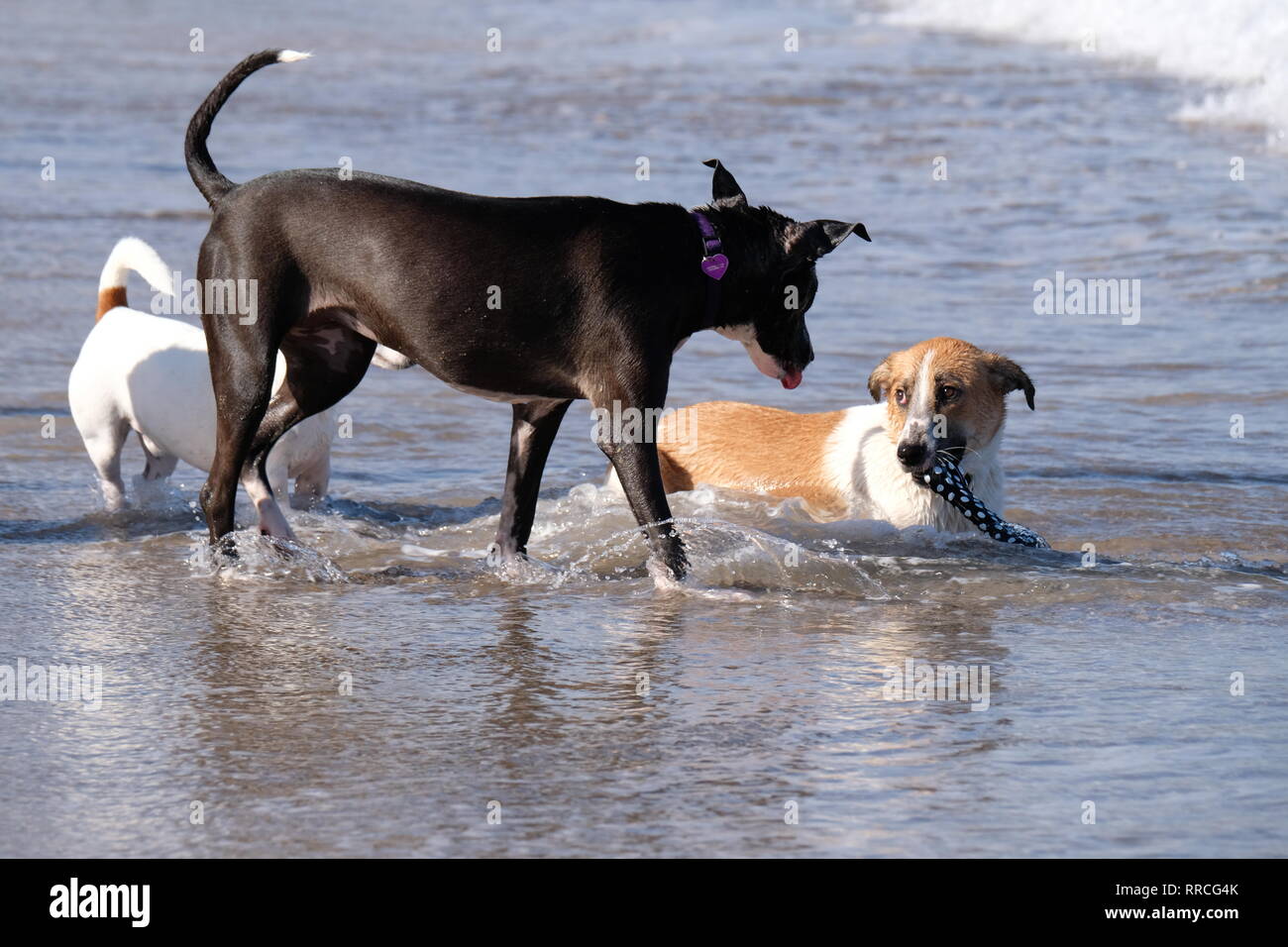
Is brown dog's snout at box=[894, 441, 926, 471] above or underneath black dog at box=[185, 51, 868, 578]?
underneath

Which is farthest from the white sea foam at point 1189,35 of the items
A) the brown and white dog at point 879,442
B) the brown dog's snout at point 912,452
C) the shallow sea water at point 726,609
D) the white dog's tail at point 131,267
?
the white dog's tail at point 131,267

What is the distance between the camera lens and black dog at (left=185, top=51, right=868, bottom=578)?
550 centimetres

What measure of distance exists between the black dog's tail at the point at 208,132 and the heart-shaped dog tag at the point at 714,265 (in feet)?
5.09

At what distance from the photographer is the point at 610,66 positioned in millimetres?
23453

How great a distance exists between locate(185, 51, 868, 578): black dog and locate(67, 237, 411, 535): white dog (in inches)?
33.4

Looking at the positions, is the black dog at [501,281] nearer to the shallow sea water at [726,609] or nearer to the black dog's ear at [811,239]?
the black dog's ear at [811,239]

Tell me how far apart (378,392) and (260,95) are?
1235 cm

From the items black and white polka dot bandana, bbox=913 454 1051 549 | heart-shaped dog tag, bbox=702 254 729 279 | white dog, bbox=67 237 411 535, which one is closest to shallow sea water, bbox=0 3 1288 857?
black and white polka dot bandana, bbox=913 454 1051 549

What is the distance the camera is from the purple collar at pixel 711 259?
18.4 feet

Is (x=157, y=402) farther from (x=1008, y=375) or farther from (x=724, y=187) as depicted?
(x=1008, y=375)

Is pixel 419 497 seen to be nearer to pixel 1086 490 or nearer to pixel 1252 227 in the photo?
pixel 1086 490

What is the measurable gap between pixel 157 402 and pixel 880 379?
282 cm

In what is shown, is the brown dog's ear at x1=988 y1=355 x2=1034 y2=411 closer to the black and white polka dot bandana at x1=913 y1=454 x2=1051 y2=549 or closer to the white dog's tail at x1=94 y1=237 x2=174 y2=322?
the black and white polka dot bandana at x1=913 y1=454 x2=1051 y2=549

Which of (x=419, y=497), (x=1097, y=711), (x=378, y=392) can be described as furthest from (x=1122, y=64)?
(x=1097, y=711)
